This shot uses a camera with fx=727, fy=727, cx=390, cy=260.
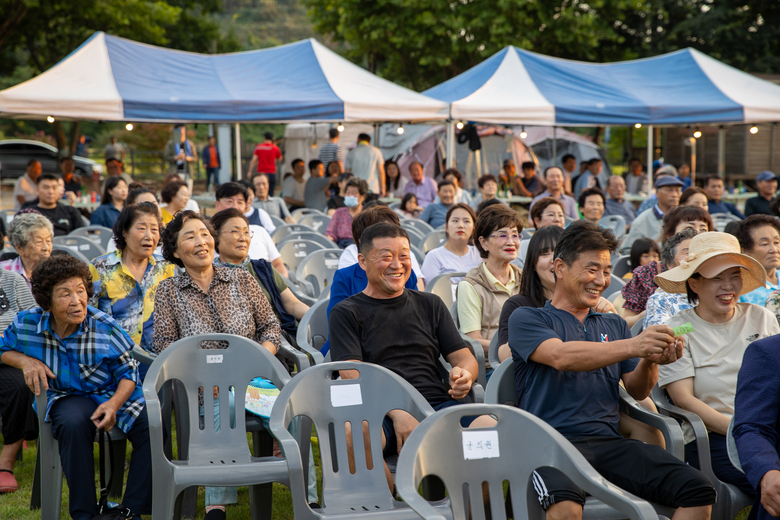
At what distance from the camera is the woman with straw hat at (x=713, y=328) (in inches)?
119

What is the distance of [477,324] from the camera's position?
4023 millimetres

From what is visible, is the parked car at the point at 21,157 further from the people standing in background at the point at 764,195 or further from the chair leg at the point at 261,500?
the chair leg at the point at 261,500

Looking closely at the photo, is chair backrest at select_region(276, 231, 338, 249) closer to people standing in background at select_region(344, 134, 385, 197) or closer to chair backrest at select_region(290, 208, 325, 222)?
chair backrest at select_region(290, 208, 325, 222)

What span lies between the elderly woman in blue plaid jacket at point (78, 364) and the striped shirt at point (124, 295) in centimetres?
63

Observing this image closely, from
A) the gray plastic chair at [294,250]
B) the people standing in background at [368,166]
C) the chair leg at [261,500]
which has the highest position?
the people standing in background at [368,166]

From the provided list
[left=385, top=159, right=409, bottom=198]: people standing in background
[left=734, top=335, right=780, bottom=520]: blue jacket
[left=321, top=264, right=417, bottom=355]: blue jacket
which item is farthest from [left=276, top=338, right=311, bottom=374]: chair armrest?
[left=385, top=159, right=409, bottom=198]: people standing in background

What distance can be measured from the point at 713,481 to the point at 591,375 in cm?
68

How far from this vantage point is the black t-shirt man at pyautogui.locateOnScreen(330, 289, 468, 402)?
323 cm

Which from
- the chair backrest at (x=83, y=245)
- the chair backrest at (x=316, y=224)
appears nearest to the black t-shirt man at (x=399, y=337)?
the chair backrest at (x=83, y=245)

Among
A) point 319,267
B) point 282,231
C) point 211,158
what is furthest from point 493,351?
point 211,158

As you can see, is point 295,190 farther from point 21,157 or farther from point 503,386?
point 21,157

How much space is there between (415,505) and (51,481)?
6.48 ft

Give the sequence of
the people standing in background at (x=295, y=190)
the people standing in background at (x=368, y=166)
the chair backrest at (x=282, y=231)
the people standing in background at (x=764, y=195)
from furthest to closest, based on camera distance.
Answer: the people standing in background at (x=295, y=190) → the people standing in background at (x=368, y=166) → the people standing in background at (x=764, y=195) → the chair backrest at (x=282, y=231)

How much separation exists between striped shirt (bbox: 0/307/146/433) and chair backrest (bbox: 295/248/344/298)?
2.51 meters
